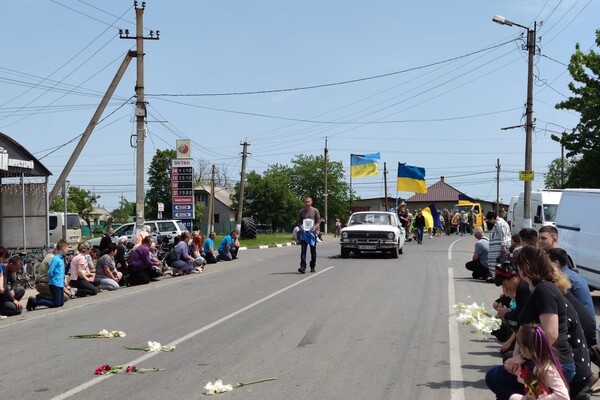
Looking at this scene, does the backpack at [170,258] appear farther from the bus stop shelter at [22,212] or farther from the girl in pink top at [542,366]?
the girl in pink top at [542,366]

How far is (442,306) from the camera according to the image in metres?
12.4

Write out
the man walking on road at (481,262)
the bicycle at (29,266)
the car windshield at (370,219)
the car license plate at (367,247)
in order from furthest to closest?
the car windshield at (370,219)
the car license plate at (367,247)
the bicycle at (29,266)
the man walking on road at (481,262)

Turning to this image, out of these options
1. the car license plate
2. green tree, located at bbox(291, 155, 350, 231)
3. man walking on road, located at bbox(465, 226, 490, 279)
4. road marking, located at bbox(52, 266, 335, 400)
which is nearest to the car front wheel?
the car license plate

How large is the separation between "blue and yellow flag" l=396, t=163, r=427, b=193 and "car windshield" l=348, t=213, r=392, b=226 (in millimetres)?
18802

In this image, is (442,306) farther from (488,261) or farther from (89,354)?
(89,354)

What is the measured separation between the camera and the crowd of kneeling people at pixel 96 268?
13594 millimetres

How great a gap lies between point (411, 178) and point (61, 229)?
71.3 feet

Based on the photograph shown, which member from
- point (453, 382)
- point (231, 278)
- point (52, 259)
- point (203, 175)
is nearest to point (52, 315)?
point (52, 259)

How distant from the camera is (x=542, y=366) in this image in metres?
4.68

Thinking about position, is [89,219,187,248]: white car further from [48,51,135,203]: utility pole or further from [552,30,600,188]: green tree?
[552,30,600,188]: green tree

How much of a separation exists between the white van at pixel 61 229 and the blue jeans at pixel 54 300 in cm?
1689

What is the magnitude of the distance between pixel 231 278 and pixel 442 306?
7628 millimetres

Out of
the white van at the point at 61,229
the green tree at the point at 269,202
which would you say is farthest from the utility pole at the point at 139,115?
the green tree at the point at 269,202

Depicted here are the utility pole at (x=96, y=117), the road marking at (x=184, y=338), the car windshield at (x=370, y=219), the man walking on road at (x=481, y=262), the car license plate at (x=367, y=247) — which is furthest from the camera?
the utility pole at (x=96, y=117)
